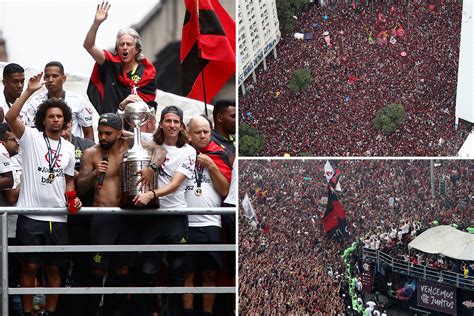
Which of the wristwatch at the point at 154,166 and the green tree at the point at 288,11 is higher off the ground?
the green tree at the point at 288,11

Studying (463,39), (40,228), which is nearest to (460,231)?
(463,39)

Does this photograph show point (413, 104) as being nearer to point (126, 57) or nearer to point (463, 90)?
point (463, 90)

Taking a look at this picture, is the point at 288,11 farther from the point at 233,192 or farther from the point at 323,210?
the point at 233,192

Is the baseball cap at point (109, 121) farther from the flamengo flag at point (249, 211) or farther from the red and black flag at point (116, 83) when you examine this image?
the flamengo flag at point (249, 211)

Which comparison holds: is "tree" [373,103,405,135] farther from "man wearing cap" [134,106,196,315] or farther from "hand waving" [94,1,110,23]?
"man wearing cap" [134,106,196,315]

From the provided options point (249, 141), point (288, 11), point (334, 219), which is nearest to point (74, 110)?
point (249, 141)

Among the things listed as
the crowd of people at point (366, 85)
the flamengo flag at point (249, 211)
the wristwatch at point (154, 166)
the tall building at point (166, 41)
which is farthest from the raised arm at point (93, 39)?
the crowd of people at point (366, 85)
